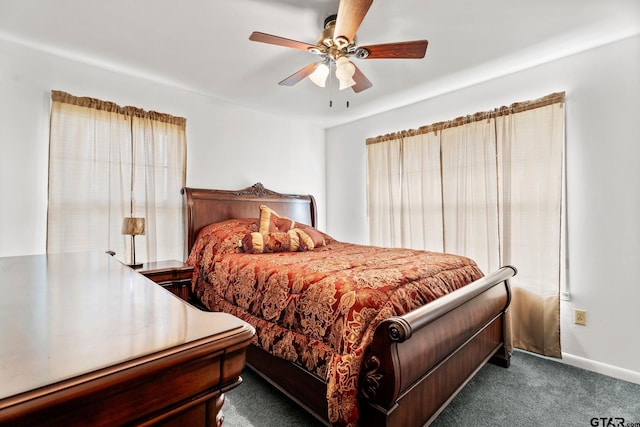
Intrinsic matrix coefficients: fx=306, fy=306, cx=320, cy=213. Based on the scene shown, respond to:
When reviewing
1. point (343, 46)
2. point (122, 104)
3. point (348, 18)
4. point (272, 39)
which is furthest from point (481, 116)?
point (122, 104)

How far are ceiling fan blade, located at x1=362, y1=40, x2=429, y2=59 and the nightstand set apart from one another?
2.21 meters

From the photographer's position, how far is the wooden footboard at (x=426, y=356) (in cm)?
129

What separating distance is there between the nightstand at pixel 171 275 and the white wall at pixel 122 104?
2.88 feet

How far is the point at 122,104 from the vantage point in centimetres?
288

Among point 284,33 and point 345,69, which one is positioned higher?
point 284,33

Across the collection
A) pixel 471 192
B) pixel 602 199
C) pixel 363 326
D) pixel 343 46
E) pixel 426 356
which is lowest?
pixel 426 356

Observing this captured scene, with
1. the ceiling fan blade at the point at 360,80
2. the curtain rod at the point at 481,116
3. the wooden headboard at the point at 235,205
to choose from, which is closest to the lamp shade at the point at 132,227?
the wooden headboard at the point at 235,205

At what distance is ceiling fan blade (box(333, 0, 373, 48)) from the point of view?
157 centimetres

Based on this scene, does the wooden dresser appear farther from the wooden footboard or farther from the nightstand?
the nightstand

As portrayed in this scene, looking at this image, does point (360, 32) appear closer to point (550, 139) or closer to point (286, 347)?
point (550, 139)

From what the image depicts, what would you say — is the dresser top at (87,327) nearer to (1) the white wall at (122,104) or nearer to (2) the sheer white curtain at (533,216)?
(1) the white wall at (122,104)

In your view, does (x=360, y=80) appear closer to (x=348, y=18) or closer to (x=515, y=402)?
(x=348, y=18)

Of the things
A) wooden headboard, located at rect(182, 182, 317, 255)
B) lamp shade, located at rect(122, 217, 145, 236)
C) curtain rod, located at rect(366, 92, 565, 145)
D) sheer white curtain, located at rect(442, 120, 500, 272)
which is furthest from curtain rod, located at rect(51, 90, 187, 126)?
sheer white curtain, located at rect(442, 120, 500, 272)

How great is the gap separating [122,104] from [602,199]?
422 centimetres
